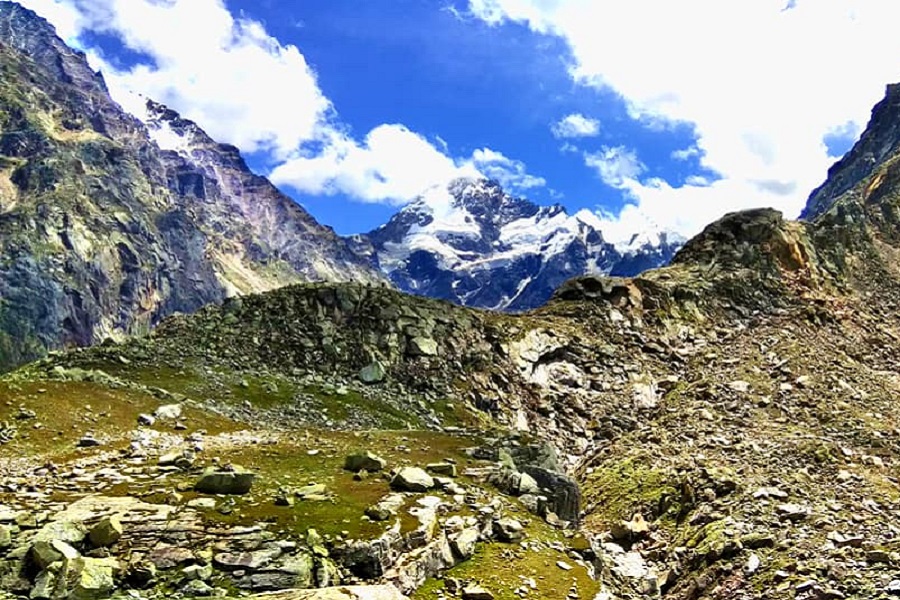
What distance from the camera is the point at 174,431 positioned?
133 ft

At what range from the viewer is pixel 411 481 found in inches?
1152

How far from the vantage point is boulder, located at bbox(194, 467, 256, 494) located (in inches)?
974

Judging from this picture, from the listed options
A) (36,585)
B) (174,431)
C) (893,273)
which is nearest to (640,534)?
(174,431)

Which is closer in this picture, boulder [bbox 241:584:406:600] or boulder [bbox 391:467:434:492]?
boulder [bbox 241:584:406:600]

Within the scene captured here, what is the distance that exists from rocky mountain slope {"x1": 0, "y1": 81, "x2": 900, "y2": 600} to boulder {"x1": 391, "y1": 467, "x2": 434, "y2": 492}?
0.49 feet

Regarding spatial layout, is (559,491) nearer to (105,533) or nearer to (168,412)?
(105,533)

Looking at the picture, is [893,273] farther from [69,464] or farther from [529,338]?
[69,464]

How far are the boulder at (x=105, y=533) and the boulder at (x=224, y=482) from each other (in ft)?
16.5

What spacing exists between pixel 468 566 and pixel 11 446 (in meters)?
21.8

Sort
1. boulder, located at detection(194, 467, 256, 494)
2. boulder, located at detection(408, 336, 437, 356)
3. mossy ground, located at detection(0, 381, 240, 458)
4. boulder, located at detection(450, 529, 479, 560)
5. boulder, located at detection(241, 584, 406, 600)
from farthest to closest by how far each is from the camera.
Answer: boulder, located at detection(408, 336, 437, 356) < mossy ground, located at detection(0, 381, 240, 458) < boulder, located at detection(450, 529, 479, 560) < boulder, located at detection(194, 467, 256, 494) < boulder, located at detection(241, 584, 406, 600)

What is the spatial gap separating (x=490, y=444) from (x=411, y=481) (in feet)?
46.0

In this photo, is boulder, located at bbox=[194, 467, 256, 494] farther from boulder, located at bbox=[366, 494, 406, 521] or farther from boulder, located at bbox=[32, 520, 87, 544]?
boulder, located at bbox=[32, 520, 87, 544]

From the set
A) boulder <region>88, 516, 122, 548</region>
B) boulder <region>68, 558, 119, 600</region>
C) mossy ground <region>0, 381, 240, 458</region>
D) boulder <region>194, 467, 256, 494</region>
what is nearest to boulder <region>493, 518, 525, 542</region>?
Result: boulder <region>194, 467, 256, 494</region>

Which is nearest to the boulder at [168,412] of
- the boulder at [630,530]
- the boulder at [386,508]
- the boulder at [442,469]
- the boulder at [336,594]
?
the boulder at [442,469]
